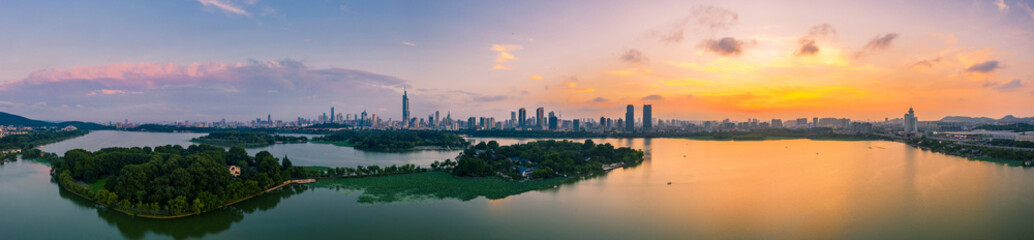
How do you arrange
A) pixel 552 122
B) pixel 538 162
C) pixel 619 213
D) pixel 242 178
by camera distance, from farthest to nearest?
pixel 552 122
pixel 538 162
pixel 242 178
pixel 619 213

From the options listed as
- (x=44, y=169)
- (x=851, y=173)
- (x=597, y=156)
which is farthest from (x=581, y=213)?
(x=44, y=169)

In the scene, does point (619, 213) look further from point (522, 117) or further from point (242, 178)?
point (522, 117)

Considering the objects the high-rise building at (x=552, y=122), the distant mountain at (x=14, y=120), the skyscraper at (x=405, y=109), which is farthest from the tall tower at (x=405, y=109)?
the distant mountain at (x=14, y=120)

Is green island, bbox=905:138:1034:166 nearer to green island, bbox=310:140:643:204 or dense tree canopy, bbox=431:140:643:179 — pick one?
dense tree canopy, bbox=431:140:643:179

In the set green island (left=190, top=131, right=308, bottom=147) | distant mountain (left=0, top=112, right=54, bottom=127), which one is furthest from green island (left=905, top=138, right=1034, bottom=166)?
distant mountain (left=0, top=112, right=54, bottom=127)

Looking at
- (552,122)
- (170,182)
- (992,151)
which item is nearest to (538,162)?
(170,182)

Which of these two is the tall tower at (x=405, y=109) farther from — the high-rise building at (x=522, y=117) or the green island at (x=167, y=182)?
the green island at (x=167, y=182)

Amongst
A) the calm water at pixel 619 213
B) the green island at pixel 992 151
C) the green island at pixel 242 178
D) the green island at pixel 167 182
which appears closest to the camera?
the calm water at pixel 619 213
